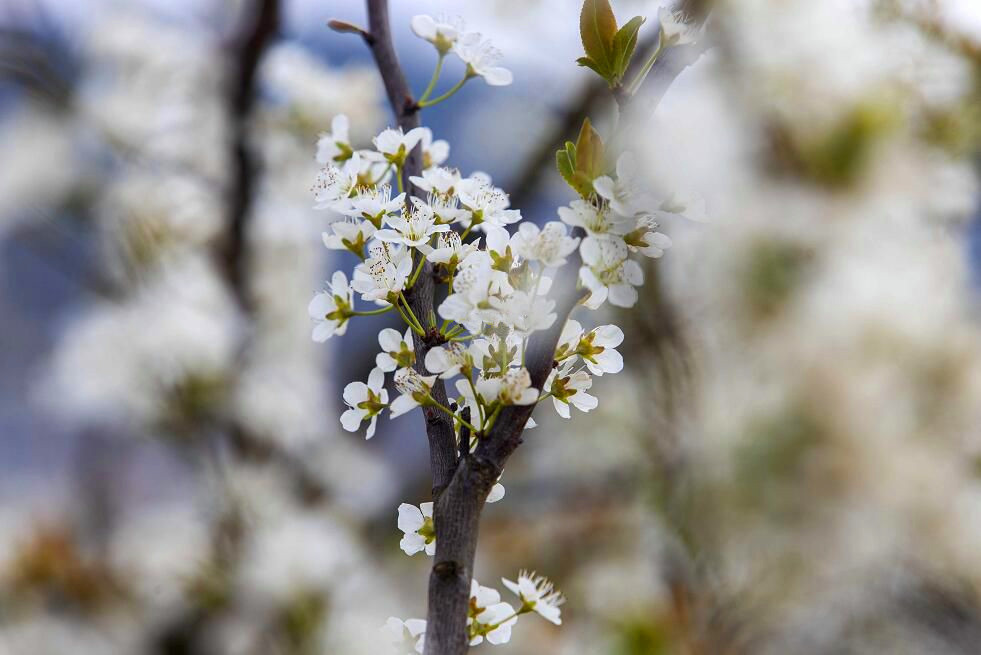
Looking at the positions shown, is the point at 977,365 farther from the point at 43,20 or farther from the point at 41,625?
the point at 41,625

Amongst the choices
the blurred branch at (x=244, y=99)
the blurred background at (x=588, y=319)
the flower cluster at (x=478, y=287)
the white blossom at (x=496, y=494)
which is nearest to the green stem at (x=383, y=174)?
the flower cluster at (x=478, y=287)

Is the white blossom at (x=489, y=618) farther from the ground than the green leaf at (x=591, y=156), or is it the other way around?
the green leaf at (x=591, y=156)

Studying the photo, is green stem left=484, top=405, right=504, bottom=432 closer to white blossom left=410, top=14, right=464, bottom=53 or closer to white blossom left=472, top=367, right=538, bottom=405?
white blossom left=472, top=367, right=538, bottom=405

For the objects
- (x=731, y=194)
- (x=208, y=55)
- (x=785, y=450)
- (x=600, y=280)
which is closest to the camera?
(x=600, y=280)

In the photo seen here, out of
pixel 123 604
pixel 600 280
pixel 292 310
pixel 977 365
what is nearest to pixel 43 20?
pixel 292 310

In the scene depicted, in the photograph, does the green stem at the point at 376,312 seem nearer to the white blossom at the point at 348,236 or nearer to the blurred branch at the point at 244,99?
the white blossom at the point at 348,236
